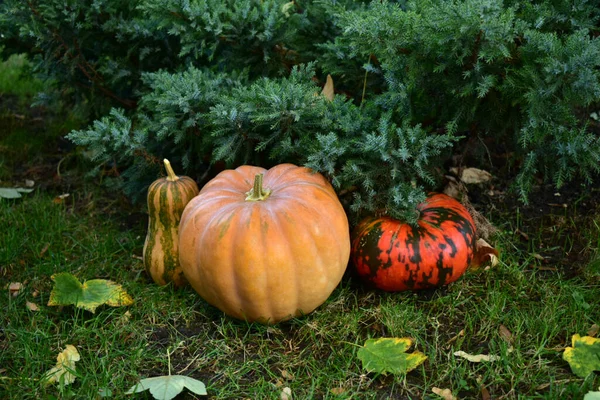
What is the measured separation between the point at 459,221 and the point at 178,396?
1359mm

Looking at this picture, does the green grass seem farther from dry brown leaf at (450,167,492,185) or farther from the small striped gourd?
dry brown leaf at (450,167,492,185)

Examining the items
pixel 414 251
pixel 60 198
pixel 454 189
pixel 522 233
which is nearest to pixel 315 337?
pixel 414 251

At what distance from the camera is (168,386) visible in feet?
7.07

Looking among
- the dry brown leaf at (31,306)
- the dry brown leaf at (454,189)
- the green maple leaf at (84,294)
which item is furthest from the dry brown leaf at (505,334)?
the dry brown leaf at (31,306)

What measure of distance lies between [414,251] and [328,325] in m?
0.47

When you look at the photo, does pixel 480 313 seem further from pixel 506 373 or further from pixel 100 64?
pixel 100 64

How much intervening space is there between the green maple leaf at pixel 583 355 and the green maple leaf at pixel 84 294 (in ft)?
5.73

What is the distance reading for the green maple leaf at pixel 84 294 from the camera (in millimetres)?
2598

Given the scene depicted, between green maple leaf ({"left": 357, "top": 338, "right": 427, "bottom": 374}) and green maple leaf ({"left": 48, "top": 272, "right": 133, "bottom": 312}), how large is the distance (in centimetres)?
104

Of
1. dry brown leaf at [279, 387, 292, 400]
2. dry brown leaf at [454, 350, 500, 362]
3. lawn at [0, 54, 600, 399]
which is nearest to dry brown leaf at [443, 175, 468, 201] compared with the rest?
lawn at [0, 54, 600, 399]

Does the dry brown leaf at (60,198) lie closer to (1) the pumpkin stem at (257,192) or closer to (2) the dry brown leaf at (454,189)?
(1) the pumpkin stem at (257,192)

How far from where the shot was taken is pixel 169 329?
2574mm

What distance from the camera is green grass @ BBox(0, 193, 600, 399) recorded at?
7.36 feet

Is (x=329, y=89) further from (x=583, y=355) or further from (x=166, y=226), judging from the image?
(x=583, y=355)
